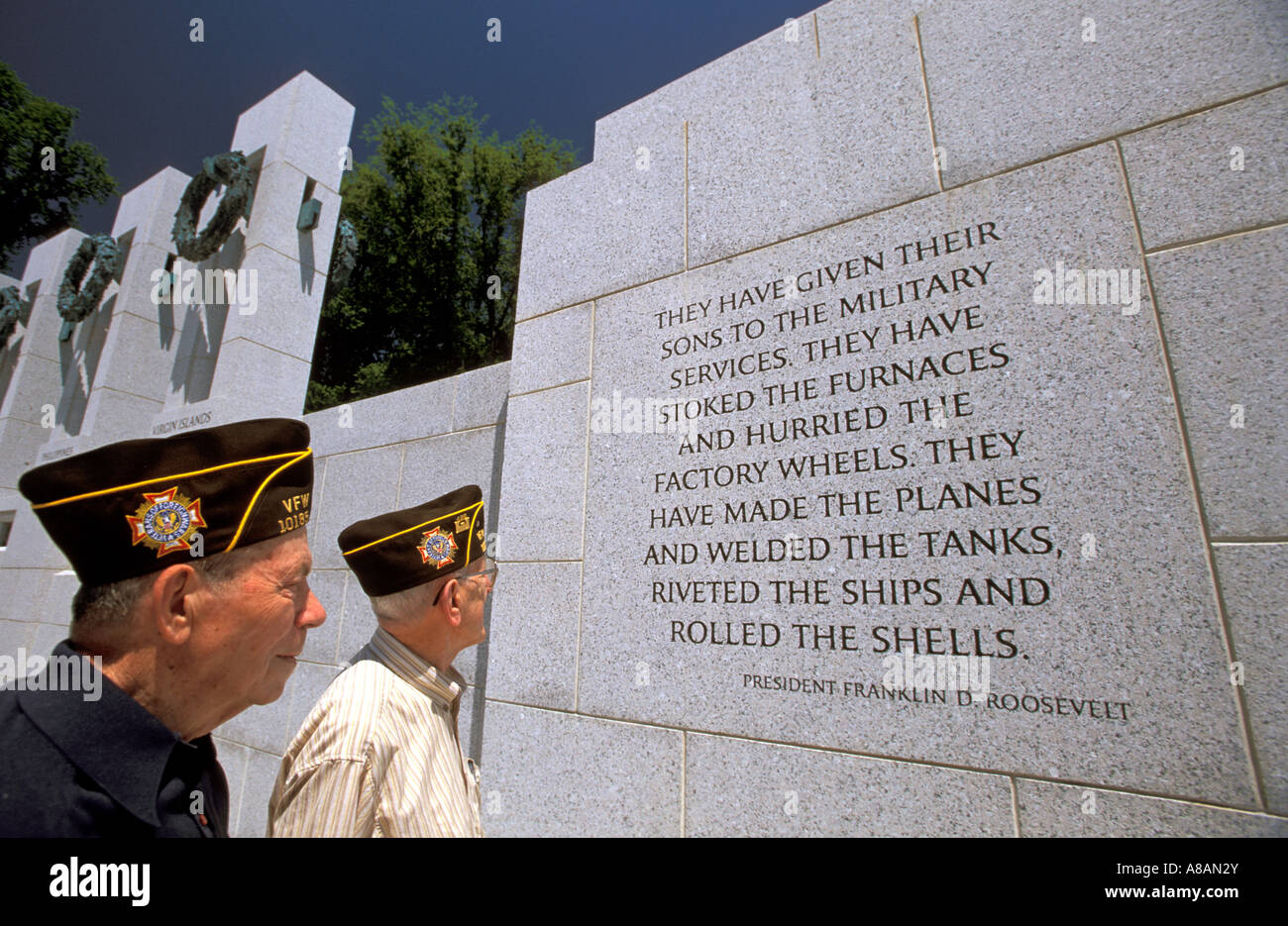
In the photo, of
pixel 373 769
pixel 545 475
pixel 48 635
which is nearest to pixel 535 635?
pixel 545 475

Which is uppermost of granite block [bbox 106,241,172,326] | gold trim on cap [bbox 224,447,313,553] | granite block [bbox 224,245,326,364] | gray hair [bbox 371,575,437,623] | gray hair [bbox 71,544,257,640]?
granite block [bbox 106,241,172,326]

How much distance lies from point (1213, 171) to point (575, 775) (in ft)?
14.3

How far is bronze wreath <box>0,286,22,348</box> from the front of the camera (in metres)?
14.0

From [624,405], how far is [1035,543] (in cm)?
242

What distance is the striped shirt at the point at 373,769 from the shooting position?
208 centimetres

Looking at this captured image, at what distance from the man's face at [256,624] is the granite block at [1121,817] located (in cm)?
280

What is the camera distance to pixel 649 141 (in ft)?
15.0

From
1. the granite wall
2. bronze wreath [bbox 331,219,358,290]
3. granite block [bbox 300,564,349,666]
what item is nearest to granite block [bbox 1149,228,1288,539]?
the granite wall

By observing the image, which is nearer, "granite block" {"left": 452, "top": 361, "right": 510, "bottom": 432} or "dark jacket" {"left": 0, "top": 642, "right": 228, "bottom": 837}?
"dark jacket" {"left": 0, "top": 642, "right": 228, "bottom": 837}

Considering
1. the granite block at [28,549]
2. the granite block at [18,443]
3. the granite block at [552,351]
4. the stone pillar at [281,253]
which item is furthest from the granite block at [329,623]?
the granite block at [18,443]

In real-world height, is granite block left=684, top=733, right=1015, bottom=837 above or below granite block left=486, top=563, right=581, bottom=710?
below

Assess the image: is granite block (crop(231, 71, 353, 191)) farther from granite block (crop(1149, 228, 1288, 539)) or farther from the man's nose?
granite block (crop(1149, 228, 1288, 539))

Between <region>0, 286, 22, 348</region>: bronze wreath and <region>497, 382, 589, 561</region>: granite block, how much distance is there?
1655 centimetres

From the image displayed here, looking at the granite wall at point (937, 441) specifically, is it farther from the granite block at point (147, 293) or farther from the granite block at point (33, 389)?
the granite block at point (33, 389)
